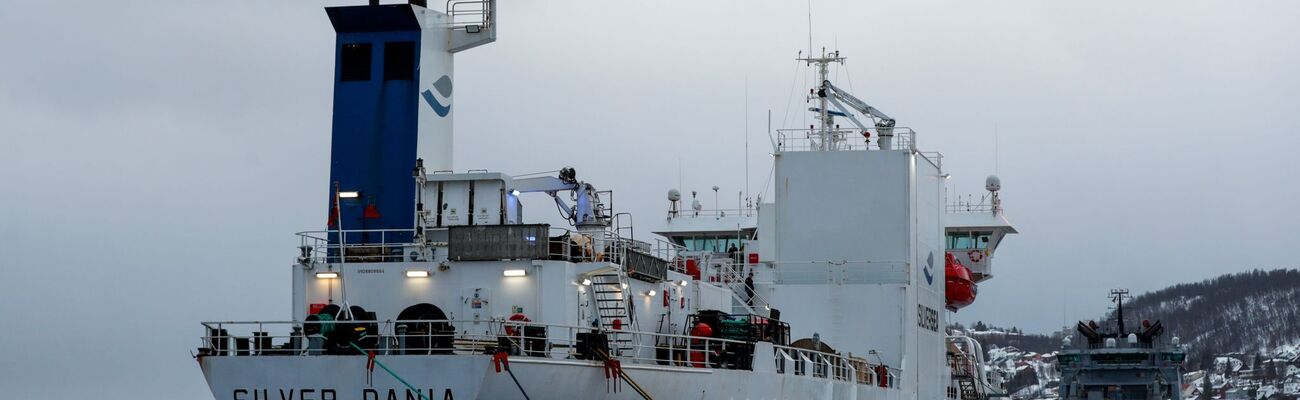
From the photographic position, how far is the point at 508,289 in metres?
30.8

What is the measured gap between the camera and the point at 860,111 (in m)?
44.8

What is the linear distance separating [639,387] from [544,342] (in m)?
1.76

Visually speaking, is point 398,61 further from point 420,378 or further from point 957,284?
point 957,284

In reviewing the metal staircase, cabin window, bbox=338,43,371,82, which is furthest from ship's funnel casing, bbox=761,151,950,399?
cabin window, bbox=338,43,371,82

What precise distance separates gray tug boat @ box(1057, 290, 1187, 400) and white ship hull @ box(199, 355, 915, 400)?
6258 cm

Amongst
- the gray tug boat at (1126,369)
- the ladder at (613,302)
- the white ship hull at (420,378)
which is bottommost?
the gray tug boat at (1126,369)

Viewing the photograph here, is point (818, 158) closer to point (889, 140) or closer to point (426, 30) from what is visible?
point (889, 140)

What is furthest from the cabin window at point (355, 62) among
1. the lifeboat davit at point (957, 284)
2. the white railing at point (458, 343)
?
the lifeboat davit at point (957, 284)

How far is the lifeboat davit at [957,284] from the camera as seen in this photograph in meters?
47.3

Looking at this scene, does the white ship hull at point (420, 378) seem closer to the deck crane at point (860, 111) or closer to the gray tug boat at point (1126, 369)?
the deck crane at point (860, 111)

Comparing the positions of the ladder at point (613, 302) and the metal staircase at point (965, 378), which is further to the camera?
the metal staircase at point (965, 378)

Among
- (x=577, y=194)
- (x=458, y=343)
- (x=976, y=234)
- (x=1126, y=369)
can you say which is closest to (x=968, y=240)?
(x=976, y=234)

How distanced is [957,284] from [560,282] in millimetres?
19730

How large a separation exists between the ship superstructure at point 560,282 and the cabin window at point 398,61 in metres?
0.04
